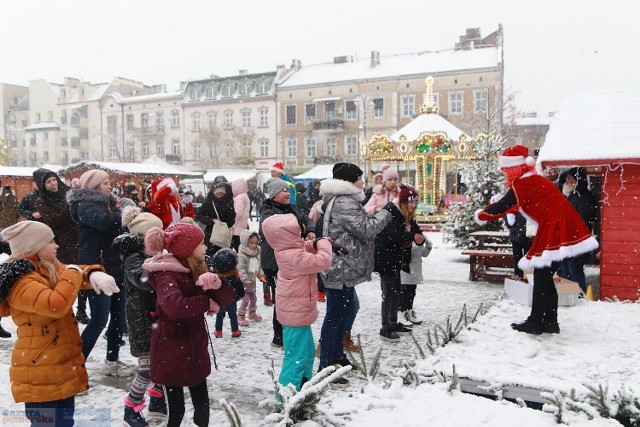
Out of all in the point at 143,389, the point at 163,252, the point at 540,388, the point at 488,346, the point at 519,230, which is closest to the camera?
the point at 163,252

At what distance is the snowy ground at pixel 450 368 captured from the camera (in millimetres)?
3295

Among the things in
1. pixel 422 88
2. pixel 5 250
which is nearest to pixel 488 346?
pixel 5 250

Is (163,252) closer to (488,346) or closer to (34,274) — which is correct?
(34,274)

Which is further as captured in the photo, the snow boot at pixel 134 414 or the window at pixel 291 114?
the window at pixel 291 114

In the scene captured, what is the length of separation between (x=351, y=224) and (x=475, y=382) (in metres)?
1.67

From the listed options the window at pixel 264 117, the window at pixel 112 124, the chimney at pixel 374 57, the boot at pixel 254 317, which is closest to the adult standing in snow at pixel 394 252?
the boot at pixel 254 317

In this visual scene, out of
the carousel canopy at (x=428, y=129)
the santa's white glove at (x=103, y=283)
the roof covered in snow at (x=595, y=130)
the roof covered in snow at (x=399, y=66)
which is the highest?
the roof covered in snow at (x=399, y=66)

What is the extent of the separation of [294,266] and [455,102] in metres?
37.1

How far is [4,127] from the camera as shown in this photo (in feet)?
212

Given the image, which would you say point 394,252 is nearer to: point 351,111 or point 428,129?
point 428,129

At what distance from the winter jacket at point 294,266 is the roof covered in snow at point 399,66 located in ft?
121

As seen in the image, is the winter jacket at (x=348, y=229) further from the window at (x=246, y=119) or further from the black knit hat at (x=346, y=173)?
the window at (x=246, y=119)

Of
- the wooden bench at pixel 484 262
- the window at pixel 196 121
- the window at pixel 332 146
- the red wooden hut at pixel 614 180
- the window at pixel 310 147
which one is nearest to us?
the red wooden hut at pixel 614 180

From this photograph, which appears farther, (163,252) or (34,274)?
(163,252)
